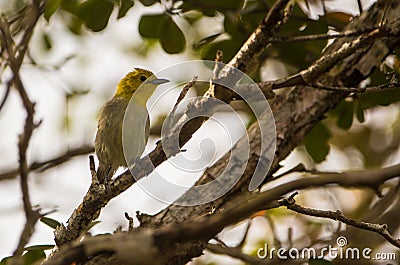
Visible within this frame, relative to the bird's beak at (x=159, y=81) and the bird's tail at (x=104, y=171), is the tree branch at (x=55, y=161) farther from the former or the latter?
the bird's beak at (x=159, y=81)

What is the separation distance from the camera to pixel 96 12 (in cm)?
350

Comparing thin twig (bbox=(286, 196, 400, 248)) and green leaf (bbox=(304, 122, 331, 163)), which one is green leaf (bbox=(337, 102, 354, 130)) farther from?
thin twig (bbox=(286, 196, 400, 248))

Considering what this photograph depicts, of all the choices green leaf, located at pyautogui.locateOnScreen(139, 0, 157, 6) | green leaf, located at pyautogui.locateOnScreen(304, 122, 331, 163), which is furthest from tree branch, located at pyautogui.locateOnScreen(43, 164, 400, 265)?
green leaf, located at pyautogui.locateOnScreen(304, 122, 331, 163)

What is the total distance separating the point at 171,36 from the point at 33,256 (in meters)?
1.46

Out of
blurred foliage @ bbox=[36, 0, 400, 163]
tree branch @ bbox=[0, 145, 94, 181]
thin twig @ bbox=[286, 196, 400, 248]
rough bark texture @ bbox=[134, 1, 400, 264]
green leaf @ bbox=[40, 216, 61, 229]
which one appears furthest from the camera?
tree branch @ bbox=[0, 145, 94, 181]

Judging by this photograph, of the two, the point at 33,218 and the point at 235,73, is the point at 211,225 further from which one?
the point at 235,73

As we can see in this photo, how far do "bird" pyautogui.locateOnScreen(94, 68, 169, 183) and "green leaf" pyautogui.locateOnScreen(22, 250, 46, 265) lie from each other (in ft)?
2.50

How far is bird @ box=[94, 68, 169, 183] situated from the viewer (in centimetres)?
359

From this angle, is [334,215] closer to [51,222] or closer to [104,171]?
[51,222]

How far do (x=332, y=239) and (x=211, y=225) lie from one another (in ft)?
7.59

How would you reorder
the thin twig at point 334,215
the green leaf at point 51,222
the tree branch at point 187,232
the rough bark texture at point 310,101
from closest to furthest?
1. the tree branch at point 187,232
2. the thin twig at point 334,215
3. the green leaf at point 51,222
4. the rough bark texture at point 310,101

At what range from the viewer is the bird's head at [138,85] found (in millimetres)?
4062

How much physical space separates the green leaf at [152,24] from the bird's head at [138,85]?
0.31 m

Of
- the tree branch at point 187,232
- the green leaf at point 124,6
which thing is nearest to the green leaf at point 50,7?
the green leaf at point 124,6
